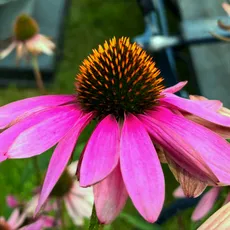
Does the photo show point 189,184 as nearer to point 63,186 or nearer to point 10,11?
point 63,186

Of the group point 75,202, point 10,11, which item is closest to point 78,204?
point 75,202

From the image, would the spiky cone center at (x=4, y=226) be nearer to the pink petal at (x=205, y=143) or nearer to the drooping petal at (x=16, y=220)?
the drooping petal at (x=16, y=220)

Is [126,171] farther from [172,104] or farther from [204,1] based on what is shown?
[204,1]

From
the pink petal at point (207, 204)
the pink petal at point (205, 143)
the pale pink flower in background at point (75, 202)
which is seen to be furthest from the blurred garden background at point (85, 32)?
the pink petal at point (205, 143)

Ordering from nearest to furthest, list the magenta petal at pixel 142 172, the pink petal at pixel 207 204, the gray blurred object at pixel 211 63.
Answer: the magenta petal at pixel 142 172 → the pink petal at pixel 207 204 → the gray blurred object at pixel 211 63

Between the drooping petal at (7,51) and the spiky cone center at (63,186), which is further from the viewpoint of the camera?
the drooping petal at (7,51)

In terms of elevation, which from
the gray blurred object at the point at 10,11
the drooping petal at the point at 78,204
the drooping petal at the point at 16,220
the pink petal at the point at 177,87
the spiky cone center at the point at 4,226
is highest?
the gray blurred object at the point at 10,11
